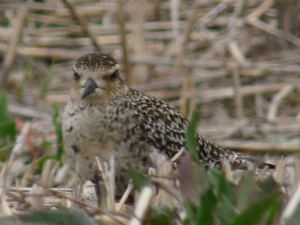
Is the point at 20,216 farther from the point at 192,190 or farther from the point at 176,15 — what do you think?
the point at 176,15

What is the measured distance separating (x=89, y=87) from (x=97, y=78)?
0.50 ft

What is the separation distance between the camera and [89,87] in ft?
14.0

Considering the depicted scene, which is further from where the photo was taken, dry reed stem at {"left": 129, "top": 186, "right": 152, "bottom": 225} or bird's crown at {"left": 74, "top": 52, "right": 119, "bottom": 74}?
bird's crown at {"left": 74, "top": 52, "right": 119, "bottom": 74}

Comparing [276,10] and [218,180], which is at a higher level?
[276,10]

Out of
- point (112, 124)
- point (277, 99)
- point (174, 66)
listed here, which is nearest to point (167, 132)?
point (112, 124)

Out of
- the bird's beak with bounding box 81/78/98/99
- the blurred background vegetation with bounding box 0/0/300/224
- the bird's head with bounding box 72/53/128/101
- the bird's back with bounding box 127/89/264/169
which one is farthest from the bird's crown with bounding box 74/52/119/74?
the blurred background vegetation with bounding box 0/0/300/224

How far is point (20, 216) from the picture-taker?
2.52m

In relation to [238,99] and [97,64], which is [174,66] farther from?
[97,64]

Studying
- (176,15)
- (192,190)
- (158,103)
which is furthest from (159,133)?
(176,15)

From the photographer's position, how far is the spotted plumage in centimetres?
409

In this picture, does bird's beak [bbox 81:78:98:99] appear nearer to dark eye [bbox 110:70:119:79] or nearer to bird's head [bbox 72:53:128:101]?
bird's head [bbox 72:53:128:101]

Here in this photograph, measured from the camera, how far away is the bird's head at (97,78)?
4328 millimetres

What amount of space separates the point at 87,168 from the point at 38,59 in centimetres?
405

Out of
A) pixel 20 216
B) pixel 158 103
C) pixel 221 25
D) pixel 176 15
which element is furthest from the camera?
pixel 221 25
